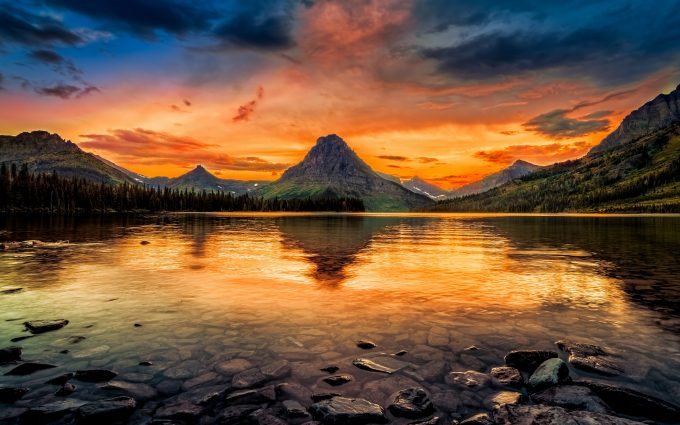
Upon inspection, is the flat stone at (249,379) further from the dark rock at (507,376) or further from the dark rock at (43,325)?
the dark rock at (43,325)

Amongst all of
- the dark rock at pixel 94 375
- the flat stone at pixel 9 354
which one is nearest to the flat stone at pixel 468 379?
the dark rock at pixel 94 375

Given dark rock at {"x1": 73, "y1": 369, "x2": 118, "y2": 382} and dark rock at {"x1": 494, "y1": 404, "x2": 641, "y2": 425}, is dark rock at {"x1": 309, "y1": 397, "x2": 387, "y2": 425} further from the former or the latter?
dark rock at {"x1": 73, "y1": 369, "x2": 118, "y2": 382}

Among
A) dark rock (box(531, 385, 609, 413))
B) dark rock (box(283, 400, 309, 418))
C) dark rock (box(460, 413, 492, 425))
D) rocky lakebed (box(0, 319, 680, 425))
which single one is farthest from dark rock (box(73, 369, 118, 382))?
dark rock (box(531, 385, 609, 413))

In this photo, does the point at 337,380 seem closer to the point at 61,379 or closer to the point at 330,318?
the point at 330,318

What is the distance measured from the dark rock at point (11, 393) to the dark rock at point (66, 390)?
92 centimetres

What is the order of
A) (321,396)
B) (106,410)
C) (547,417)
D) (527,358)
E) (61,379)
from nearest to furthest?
(547,417) < (106,410) < (321,396) < (61,379) < (527,358)

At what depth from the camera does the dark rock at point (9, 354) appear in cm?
1354

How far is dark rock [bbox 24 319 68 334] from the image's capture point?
55.6 ft

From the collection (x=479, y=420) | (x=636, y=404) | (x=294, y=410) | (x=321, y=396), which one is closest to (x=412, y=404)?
(x=479, y=420)

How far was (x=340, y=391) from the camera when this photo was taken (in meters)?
11.6

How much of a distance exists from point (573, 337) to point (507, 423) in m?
9.28

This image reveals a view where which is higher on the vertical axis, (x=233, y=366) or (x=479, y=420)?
(x=479, y=420)

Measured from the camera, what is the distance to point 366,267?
3616 centimetres

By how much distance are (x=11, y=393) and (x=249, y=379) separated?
6.56 metres
